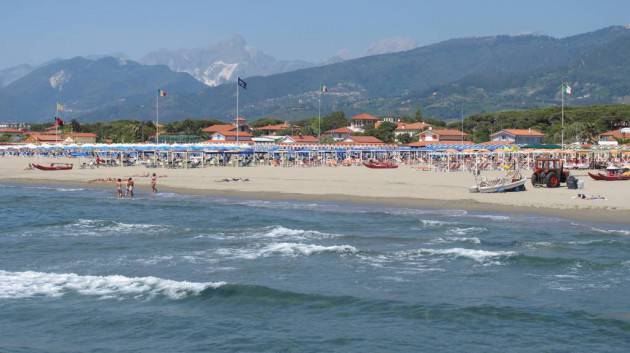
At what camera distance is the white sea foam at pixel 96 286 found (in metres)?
16.2

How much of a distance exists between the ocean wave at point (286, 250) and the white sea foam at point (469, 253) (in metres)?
1.84

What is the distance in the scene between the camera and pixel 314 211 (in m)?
31.8

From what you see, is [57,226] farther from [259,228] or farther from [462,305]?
[462,305]

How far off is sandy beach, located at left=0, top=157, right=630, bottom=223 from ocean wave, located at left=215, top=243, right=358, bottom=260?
10929 millimetres

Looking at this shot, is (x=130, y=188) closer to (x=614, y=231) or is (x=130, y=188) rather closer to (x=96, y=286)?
(x=96, y=286)

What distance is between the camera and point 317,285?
55.8ft

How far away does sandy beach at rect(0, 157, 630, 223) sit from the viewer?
31259 millimetres

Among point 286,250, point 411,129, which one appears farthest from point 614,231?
point 411,129

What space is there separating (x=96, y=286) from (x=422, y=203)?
783 inches

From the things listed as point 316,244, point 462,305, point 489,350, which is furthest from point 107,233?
point 489,350

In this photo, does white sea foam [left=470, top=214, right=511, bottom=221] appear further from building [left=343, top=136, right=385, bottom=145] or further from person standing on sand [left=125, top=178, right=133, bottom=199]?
building [left=343, top=136, right=385, bottom=145]

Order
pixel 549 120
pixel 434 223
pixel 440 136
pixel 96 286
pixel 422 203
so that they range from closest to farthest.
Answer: pixel 96 286, pixel 434 223, pixel 422 203, pixel 440 136, pixel 549 120

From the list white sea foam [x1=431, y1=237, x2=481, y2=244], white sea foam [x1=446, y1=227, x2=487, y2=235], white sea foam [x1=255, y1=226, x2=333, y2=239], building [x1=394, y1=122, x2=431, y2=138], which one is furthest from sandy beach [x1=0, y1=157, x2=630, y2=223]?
building [x1=394, y1=122, x2=431, y2=138]

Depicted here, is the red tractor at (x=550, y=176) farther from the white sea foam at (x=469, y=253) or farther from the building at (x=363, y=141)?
the building at (x=363, y=141)
